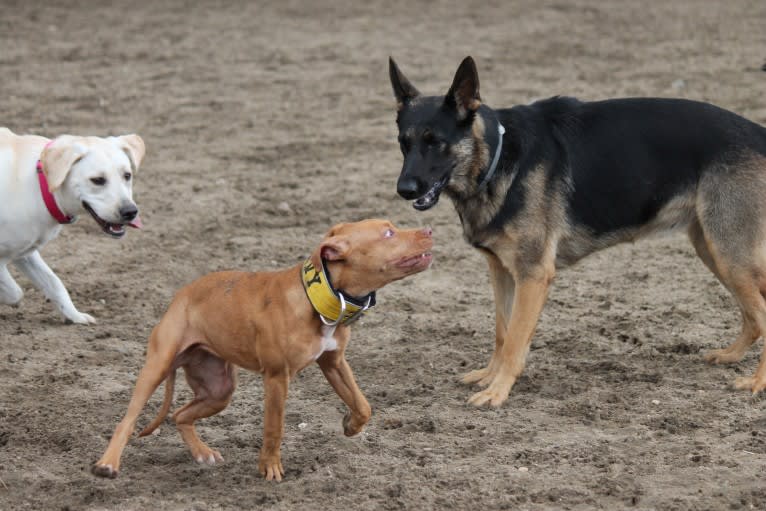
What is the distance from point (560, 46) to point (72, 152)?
8.31 meters

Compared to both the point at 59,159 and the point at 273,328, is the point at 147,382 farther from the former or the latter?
the point at 59,159

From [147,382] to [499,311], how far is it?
1.96 m

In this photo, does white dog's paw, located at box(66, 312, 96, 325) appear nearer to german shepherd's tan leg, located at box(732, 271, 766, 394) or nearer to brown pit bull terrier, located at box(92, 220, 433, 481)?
brown pit bull terrier, located at box(92, 220, 433, 481)

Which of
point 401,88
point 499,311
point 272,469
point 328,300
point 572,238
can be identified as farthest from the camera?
point 499,311

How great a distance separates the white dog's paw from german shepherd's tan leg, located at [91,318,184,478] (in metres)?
1.90

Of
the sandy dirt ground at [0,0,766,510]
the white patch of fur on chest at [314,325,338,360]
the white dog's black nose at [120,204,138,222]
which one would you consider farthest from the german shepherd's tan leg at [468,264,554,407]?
the white dog's black nose at [120,204,138,222]

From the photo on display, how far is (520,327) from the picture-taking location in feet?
18.3

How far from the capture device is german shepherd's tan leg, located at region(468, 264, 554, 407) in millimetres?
5547

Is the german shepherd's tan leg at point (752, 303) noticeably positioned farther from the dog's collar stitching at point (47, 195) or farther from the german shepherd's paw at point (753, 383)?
the dog's collar stitching at point (47, 195)

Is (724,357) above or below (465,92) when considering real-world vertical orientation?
below

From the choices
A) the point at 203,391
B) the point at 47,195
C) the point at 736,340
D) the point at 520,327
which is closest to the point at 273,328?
the point at 203,391

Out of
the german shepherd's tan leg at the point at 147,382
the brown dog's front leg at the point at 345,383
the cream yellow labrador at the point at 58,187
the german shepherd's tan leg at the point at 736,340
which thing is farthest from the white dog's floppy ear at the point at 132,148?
the german shepherd's tan leg at the point at 736,340

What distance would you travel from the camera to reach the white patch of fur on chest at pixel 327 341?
14.8 feet

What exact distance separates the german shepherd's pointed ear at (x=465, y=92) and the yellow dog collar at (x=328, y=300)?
128cm
